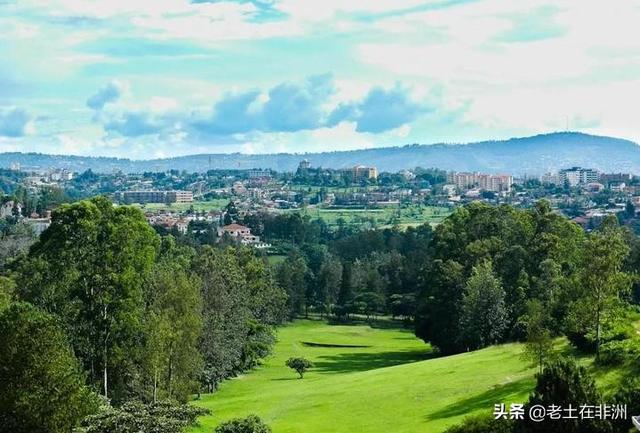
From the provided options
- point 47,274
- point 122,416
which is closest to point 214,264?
point 47,274

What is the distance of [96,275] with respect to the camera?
1646 inches

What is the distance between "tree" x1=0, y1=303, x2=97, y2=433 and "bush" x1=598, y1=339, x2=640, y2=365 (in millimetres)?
23568

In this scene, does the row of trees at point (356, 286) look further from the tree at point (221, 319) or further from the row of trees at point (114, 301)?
the row of trees at point (114, 301)

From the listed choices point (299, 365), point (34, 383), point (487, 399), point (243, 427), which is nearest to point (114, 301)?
point (34, 383)

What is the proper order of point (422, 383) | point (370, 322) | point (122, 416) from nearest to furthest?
point (122, 416)
point (422, 383)
point (370, 322)

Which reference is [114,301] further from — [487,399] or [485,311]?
[485,311]

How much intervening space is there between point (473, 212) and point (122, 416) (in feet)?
184

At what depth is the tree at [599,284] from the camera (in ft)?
137

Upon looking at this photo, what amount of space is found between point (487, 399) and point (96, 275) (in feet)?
66.1

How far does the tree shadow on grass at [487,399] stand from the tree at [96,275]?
16.5 meters

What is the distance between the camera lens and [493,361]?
49.3m

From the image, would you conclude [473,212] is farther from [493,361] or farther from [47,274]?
[47,274]

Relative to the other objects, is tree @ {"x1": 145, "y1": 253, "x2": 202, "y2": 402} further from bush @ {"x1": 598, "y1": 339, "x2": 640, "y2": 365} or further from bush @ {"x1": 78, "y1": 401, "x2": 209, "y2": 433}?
bush @ {"x1": 598, "y1": 339, "x2": 640, "y2": 365}
